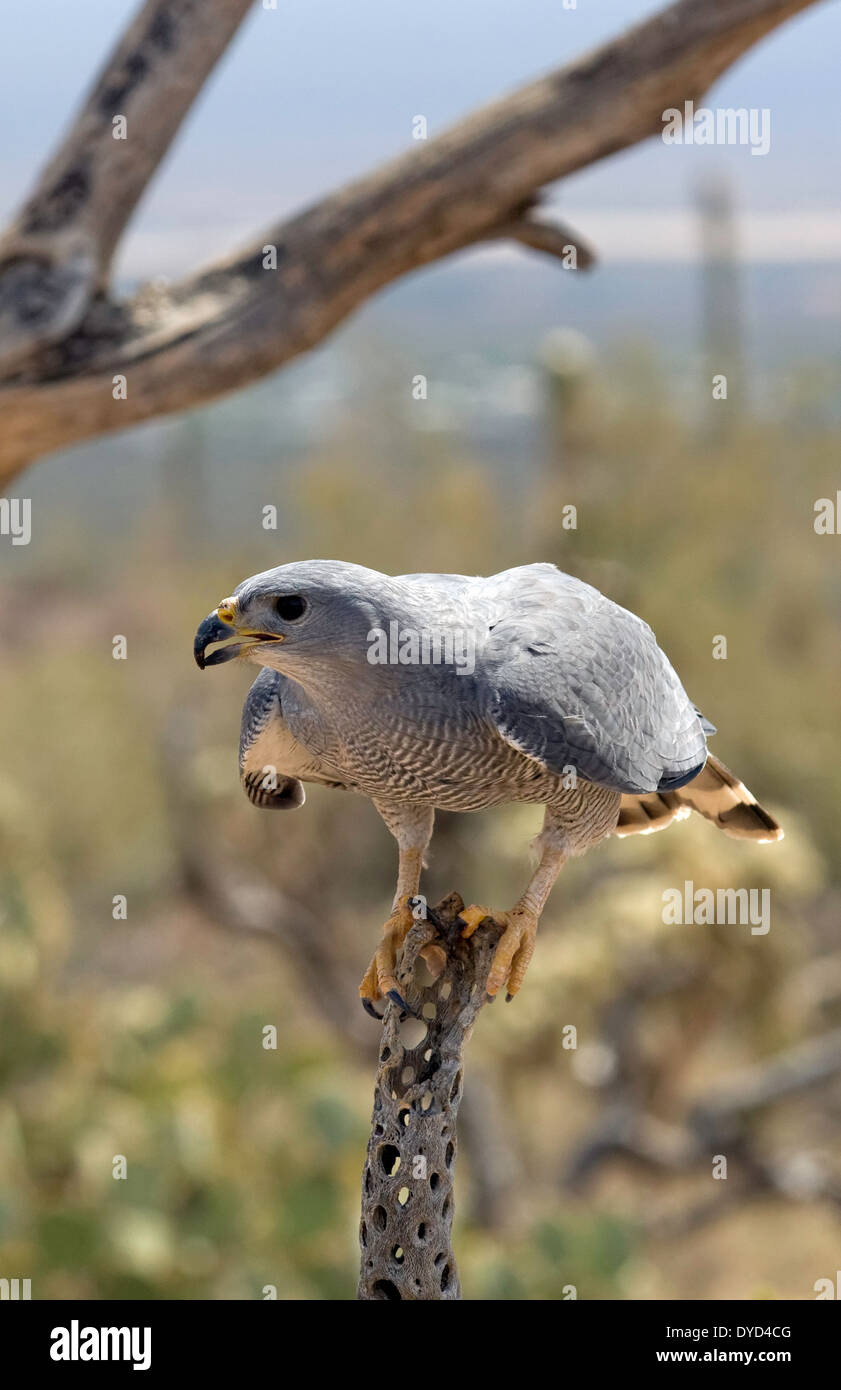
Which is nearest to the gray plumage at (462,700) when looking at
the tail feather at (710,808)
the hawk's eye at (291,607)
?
the hawk's eye at (291,607)

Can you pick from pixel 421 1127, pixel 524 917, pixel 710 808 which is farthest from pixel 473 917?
pixel 710 808

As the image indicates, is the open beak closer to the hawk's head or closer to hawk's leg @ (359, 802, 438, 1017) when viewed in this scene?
the hawk's head

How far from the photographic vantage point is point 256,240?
3203mm

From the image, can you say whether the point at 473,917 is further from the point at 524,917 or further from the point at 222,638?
the point at 222,638

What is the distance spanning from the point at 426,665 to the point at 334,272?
6.36 feet

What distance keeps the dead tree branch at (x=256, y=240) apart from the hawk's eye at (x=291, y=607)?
1.81 metres

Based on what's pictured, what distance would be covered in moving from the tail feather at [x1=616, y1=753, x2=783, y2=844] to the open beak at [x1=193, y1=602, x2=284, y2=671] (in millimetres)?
704

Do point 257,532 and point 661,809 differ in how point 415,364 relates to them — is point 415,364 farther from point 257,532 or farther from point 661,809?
point 661,809

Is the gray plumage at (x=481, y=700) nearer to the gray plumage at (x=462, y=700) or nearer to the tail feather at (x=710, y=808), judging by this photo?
the gray plumage at (x=462, y=700)

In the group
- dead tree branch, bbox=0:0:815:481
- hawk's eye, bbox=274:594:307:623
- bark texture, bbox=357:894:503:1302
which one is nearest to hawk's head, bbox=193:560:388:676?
hawk's eye, bbox=274:594:307:623

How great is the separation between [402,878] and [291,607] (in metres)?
0.55

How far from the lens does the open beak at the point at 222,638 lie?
1431 millimetres

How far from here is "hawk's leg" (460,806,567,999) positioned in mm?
1707

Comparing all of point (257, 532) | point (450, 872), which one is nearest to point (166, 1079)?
point (450, 872)
